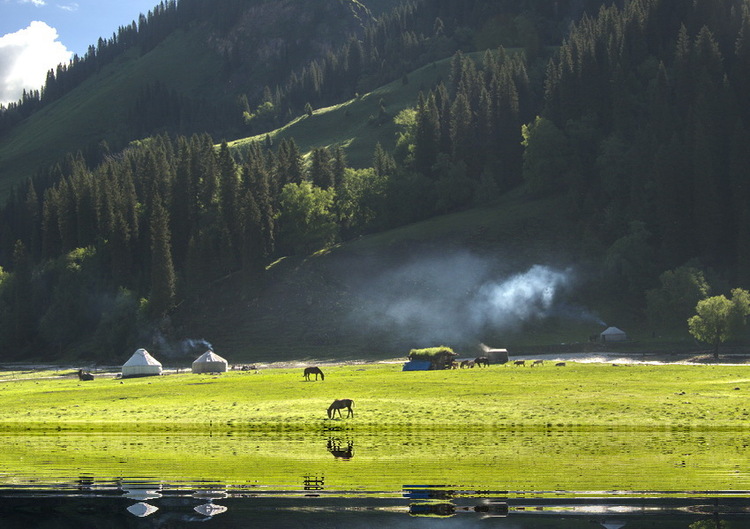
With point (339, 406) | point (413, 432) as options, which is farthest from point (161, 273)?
point (413, 432)

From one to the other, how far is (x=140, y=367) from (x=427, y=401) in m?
61.6

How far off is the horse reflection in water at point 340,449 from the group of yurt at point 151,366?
72886mm

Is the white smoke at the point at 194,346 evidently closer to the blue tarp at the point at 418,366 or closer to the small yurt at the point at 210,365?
the small yurt at the point at 210,365

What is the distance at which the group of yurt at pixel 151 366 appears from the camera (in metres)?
114

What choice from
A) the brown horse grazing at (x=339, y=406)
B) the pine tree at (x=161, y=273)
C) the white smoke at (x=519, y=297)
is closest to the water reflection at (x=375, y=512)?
the brown horse grazing at (x=339, y=406)

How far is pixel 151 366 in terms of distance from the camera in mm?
115938

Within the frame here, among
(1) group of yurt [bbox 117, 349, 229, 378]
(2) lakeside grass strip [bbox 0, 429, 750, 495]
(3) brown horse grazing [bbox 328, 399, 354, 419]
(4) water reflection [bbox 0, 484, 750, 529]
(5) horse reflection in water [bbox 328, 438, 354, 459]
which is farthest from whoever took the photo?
(1) group of yurt [bbox 117, 349, 229, 378]

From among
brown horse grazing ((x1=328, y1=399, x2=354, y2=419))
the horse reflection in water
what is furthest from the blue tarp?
the horse reflection in water

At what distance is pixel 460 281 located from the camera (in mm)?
150125

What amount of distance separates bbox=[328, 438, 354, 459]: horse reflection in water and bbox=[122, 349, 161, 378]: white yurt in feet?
243

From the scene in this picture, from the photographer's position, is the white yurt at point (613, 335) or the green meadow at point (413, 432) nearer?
the green meadow at point (413, 432)

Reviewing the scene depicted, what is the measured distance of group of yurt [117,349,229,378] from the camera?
114m

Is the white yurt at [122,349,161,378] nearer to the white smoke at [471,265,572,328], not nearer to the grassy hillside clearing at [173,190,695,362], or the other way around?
the grassy hillside clearing at [173,190,695,362]

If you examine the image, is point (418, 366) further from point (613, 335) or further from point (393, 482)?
point (393, 482)
